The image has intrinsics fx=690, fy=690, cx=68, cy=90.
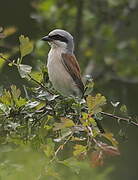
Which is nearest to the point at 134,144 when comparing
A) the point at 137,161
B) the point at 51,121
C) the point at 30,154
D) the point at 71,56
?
the point at 137,161

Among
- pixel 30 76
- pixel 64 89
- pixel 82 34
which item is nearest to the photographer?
pixel 30 76

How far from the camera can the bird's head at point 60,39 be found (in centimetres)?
407

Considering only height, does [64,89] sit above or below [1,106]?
above

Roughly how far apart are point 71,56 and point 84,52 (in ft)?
11.2

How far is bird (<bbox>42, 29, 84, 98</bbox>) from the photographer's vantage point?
4.04 meters

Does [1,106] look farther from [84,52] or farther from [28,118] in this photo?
[84,52]

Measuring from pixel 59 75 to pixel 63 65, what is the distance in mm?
128

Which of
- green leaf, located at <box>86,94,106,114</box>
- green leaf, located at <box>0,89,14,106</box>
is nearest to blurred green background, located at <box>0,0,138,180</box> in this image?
green leaf, located at <box>0,89,14,106</box>

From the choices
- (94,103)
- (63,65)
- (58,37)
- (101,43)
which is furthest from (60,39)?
(101,43)

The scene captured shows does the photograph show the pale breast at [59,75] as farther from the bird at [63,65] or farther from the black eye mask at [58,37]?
the black eye mask at [58,37]

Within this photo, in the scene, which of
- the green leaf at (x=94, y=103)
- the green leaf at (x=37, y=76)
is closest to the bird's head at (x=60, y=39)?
the green leaf at (x=37, y=76)

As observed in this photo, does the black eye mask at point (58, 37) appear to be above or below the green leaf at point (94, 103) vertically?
above

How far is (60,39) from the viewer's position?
4137 millimetres

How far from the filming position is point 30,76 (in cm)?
301
